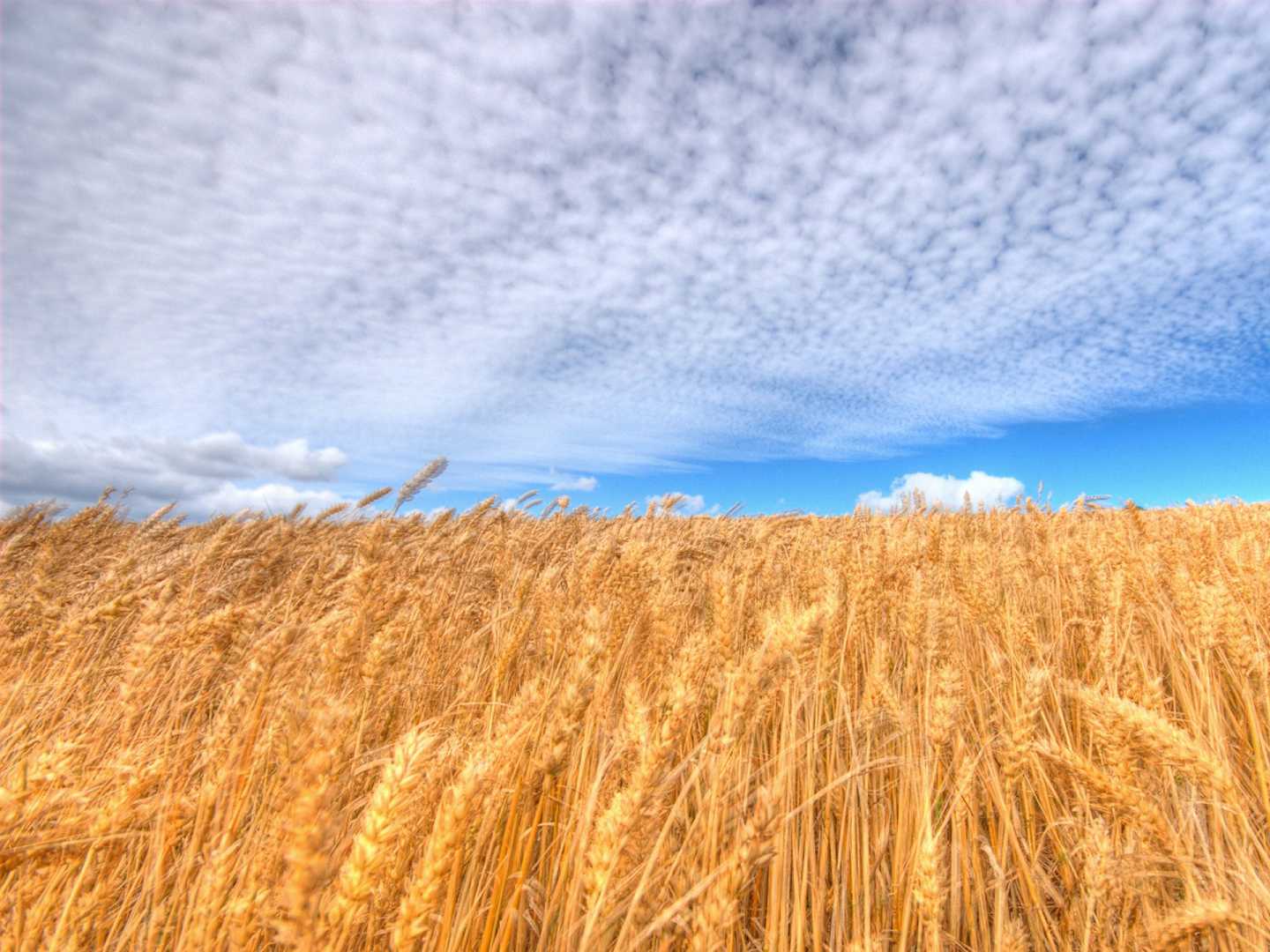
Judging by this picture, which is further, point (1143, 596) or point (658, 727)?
point (1143, 596)

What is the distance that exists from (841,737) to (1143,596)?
232 cm

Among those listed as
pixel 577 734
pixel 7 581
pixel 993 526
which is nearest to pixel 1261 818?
pixel 577 734

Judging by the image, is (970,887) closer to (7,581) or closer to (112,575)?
(112,575)

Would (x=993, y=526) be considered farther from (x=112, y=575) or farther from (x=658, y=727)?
(x=112, y=575)

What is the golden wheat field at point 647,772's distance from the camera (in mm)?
1110

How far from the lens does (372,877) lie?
2.77ft

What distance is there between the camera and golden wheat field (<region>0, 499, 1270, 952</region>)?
1.11 meters

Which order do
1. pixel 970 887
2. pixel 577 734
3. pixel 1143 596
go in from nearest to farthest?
1. pixel 970 887
2. pixel 577 734
3. pixel 1143 596

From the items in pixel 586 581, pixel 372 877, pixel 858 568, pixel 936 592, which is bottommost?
pixel 372 877

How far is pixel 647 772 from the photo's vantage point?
105 centimetres

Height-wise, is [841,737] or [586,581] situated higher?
[586,581]

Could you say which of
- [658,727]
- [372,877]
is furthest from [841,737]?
[372,877]

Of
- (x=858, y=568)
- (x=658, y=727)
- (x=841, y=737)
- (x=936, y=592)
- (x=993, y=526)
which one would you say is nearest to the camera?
(x=658, y=727)

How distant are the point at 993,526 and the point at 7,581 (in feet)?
33.9
